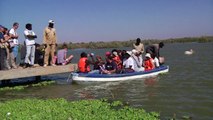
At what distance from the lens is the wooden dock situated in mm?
17750

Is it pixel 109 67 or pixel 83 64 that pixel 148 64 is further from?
pixel 83 64

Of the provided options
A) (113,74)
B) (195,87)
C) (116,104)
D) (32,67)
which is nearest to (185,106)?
(116,104)

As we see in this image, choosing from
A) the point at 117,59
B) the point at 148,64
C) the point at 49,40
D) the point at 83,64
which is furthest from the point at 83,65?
the point at 148,64

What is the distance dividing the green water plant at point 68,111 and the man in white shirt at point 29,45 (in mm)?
4786

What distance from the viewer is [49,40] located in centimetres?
1888

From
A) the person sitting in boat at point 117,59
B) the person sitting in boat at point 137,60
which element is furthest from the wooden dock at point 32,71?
the person sitting in boat at point 137,60

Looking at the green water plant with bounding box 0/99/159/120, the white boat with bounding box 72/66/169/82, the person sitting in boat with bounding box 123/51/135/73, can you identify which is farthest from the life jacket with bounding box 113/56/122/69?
the green water plant with bounding box 0/99/159/120

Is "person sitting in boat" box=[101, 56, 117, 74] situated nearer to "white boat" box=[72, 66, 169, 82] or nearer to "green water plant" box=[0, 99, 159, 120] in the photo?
"white boat" box=[72, 66, 169, 82]

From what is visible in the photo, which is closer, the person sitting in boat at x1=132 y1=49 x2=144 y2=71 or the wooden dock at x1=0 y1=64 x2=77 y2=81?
the wooden dock at x1=0 y1=64 x2=77 y2=81

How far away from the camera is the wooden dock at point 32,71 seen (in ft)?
58.2

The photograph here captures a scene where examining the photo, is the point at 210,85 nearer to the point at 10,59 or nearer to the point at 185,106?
the point at 185,106

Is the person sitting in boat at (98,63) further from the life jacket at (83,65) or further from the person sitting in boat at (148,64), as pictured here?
the person sitting in boat at (148,64)

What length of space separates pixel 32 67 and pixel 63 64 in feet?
8.43

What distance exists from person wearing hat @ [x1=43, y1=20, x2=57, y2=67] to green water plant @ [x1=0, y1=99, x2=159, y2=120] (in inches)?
213
